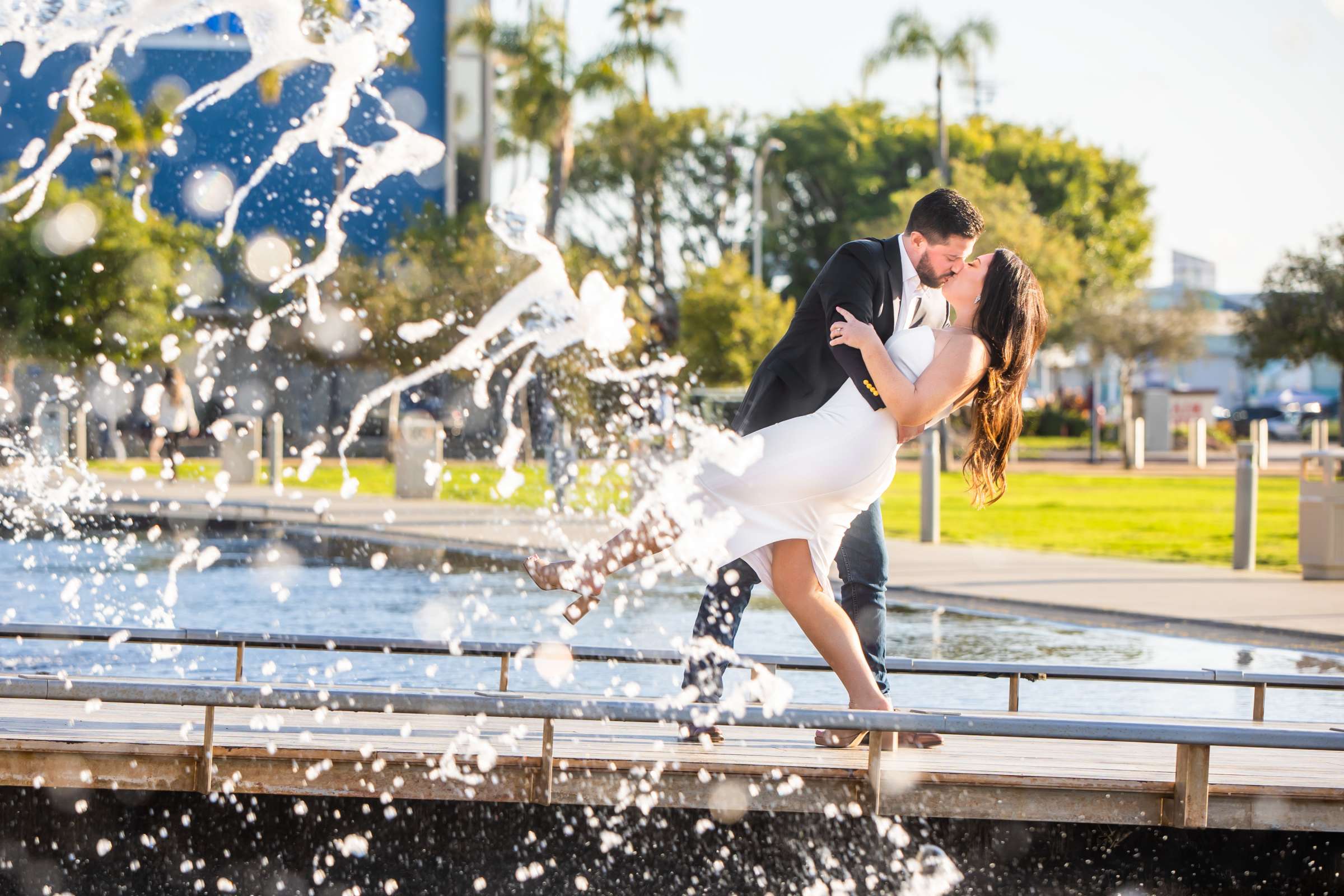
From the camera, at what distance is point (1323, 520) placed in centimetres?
1402

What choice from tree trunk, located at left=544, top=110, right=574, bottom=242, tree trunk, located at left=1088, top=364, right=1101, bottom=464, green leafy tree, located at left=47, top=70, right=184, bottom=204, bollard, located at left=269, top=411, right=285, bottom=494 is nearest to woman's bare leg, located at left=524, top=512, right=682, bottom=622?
bollard, located at left=269, top=411, right=285, bottom=494

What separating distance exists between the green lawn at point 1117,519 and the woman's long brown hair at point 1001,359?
1176 centimetres

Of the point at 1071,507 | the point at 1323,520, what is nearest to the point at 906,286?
the point at 1323,520

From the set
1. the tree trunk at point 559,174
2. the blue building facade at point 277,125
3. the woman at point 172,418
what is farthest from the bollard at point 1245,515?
the blue building facade at point 277,125

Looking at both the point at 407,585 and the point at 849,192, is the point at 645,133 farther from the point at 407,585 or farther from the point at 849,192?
the point at 407,585

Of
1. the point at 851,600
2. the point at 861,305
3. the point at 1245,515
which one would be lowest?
the point at 1245,515

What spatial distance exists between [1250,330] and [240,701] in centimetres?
4930

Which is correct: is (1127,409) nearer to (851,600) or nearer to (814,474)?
(851,600)

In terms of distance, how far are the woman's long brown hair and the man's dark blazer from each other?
0.28 m

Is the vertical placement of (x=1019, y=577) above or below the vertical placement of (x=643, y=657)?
below

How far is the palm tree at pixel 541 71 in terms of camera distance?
4341 cm

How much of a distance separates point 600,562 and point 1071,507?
70.0ft

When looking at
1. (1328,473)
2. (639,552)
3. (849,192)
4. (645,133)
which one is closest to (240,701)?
(639,552)

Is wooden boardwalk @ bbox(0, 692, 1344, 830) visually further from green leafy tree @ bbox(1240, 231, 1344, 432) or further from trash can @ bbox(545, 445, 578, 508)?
green leafy tree @ bbox(1240, 231, 1344, 432)
